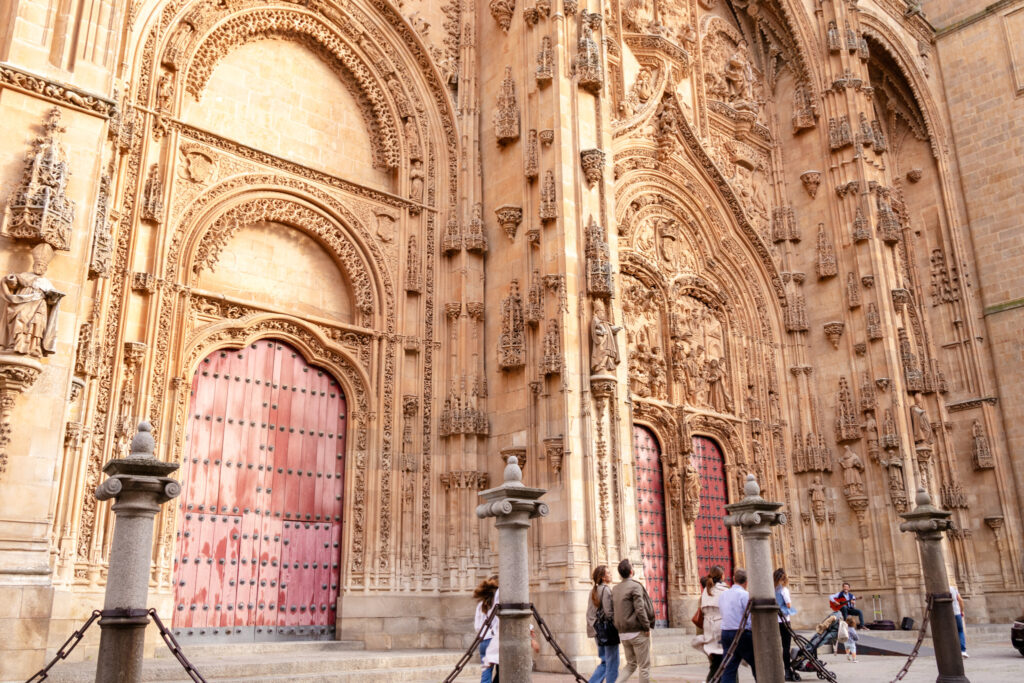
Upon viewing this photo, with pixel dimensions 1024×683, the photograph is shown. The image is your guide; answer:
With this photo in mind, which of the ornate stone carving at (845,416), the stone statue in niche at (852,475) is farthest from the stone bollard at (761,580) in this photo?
the ornate stone carving at (845,416)

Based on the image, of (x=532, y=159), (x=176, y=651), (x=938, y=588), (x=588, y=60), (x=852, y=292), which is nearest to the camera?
(x=176, y=651)

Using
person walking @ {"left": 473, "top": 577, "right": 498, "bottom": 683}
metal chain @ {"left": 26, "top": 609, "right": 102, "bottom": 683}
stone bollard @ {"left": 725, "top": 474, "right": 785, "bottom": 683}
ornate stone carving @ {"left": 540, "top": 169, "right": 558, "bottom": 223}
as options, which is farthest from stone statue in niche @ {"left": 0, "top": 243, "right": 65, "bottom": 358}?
ornate stone carving @ {"left": 540, "top": 169, "right": 558, "bottom": 223}

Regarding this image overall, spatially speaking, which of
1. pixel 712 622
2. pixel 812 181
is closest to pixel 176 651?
pixel 712 622

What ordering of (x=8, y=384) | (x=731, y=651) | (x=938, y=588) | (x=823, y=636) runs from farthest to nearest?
(x=823, y=636)
(x=938, y=588)
(x=8, y=384)
(x=731, y=651)

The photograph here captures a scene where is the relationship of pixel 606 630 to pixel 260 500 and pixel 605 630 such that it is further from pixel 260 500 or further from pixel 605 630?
pixel 260 500

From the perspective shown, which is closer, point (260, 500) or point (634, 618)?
point (634, 618)

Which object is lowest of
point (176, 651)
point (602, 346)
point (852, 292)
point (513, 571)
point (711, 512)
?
point (176, 651)

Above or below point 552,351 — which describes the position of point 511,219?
above

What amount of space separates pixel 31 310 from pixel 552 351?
683 centimetres

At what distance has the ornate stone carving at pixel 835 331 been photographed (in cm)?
1922

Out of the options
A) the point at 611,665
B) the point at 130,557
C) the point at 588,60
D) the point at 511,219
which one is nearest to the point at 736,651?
the point at 611,665

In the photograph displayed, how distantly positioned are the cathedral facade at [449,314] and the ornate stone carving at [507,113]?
173 mm

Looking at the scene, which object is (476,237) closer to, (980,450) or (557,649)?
(557,649)

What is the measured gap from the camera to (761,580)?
26.3 ft
